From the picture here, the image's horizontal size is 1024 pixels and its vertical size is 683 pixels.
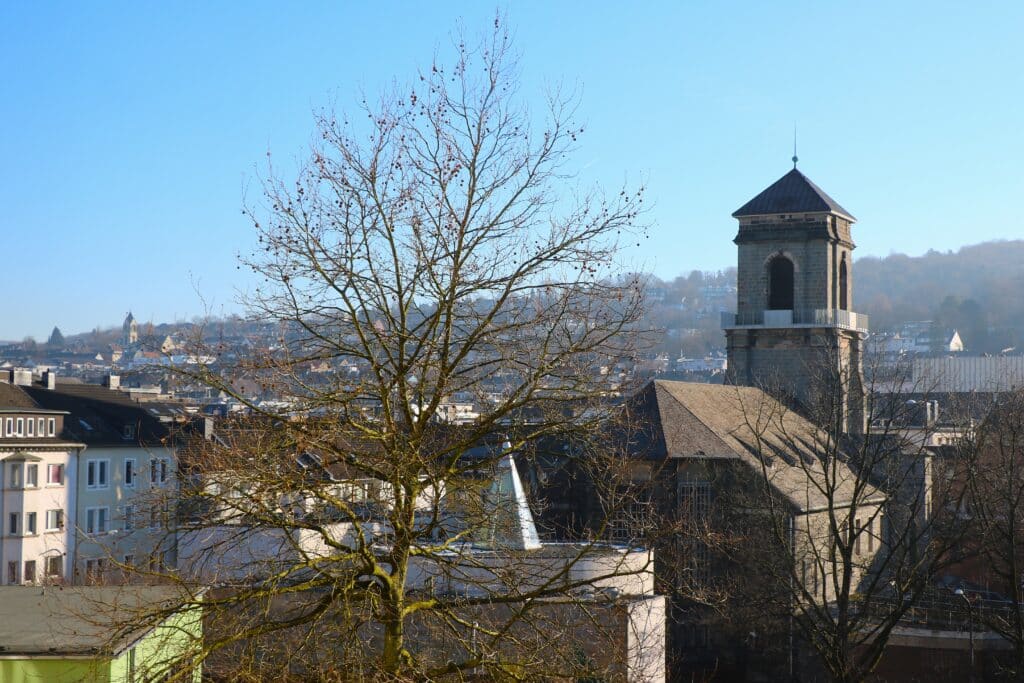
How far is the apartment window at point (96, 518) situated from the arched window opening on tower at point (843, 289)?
31.8 m

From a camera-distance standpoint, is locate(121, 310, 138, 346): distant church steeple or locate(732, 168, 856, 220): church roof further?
locate(732, 168, 856, 220): church roof

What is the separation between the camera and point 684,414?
4762cm

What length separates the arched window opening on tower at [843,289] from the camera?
57875 millimetres

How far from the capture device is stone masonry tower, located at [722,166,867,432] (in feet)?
181

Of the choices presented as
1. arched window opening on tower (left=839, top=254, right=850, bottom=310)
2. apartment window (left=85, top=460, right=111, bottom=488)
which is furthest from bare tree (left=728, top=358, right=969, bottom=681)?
apartment window (left=85, top=460, right=111, bottom=488)

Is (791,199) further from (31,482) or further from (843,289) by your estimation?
(31,482)

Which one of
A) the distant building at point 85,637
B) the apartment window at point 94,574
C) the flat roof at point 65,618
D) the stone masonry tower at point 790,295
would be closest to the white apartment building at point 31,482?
the apartment window at point 94,574

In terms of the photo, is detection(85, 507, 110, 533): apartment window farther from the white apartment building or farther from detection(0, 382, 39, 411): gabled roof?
detection(0, 382, 39, 411): gabled roof

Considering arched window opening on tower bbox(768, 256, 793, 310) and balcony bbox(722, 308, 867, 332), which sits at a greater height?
arched window opening on tower bbox(768, 256, 793, 310)

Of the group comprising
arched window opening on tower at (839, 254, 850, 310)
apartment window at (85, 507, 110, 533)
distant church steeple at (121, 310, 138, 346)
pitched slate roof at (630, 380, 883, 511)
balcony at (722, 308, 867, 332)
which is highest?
arched window opening on tower at (839, 254, 850, 310)

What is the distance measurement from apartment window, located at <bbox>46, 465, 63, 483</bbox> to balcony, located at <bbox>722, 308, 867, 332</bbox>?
2749cm

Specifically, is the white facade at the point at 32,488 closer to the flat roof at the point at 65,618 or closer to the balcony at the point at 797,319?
the balcony at the point at 797,319

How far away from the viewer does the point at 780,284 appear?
186 feet

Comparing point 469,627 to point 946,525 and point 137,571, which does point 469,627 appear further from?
point 946,525
